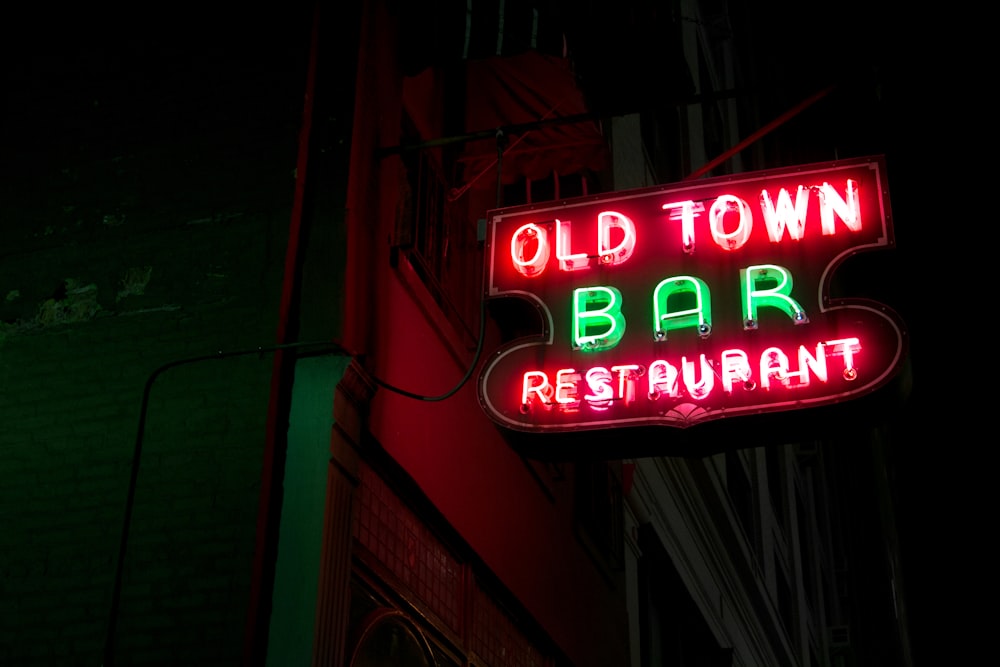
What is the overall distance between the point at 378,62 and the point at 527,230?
1.58m

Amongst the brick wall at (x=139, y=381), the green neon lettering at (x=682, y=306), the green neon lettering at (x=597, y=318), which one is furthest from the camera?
the green neon lettering at (x=597, y=318)

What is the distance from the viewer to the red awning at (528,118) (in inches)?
364

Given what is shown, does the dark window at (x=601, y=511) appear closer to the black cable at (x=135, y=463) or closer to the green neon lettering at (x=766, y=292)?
the green neon lettering at (x=766, y=292)

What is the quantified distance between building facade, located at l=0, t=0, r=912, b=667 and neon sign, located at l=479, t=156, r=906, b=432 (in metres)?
0.22

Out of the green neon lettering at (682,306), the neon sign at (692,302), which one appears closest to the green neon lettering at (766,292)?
the neon sign at (692,302)

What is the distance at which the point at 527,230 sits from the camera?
8141mm

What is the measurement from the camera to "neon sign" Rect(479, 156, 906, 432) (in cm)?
701

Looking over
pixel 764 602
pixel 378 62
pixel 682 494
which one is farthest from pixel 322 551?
pixel 764 602

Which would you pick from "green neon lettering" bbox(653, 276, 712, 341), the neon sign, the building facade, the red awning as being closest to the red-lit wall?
the building facade

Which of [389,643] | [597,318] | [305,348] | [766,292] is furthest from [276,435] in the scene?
[766,292]

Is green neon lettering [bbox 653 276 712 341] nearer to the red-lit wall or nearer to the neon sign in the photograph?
the neon sign

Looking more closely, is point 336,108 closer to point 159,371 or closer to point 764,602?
point 159,371

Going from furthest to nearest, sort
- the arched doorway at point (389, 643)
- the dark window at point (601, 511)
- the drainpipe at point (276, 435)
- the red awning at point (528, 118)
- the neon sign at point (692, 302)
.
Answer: the dark window at point (601, 511) → the red awning at point (528, 118) → the arched doorway at point (389, 643) → the neon sign at point (692, 302) → the drainpipe at point (276, 435)

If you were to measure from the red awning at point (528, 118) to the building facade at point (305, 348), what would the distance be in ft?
0.07
